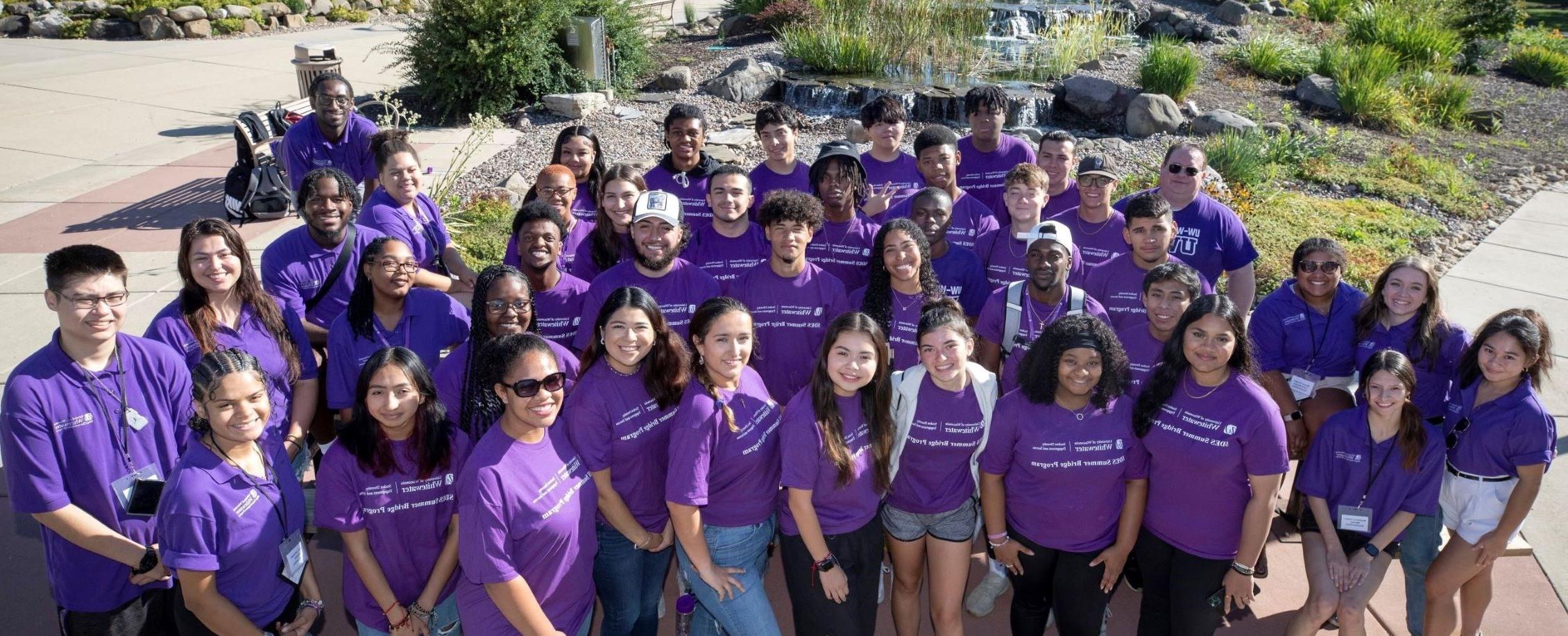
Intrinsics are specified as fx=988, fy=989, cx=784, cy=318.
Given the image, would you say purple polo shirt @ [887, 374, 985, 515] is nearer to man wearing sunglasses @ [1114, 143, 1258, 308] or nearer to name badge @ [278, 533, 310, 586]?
name badge @ [278, 533, 310, 586]

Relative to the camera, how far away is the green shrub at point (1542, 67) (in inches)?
666

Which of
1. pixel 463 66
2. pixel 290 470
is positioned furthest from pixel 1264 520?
pixel 463 66

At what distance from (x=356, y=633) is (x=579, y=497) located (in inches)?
65.5

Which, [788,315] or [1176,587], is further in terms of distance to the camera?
[788,315]

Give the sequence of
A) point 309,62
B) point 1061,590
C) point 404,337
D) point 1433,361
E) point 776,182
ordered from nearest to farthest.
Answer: point 1061,590 → point 404,337 → point 1433,361 → point 776,182 → point 309,62

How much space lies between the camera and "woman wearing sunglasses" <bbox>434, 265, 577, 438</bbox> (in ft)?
12.6

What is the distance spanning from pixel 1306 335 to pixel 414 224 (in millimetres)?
4625

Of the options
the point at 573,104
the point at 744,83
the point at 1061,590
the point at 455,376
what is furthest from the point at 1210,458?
the point at 744,83

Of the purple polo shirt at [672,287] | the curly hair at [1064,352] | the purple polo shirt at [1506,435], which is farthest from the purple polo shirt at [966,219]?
the purple polo shirt at [1506,435]

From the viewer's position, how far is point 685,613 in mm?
3793

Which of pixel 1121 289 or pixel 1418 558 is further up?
pixel 1121 289

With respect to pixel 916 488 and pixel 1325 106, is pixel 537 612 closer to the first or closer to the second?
pixel 916 488

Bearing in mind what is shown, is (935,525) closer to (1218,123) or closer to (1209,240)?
(1209,240)

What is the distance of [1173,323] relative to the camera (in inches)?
166
